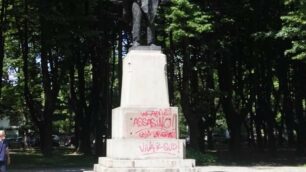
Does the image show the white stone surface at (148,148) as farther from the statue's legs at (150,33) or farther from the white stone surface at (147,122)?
the statue's legs at (150,33)

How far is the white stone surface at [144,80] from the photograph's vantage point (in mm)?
12727

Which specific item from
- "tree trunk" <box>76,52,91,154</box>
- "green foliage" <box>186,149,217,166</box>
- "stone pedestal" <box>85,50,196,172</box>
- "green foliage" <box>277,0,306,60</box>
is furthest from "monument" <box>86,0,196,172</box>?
"tree trunk" <box>76,52,91,154</box>

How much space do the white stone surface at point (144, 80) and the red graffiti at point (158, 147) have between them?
3.23 feet

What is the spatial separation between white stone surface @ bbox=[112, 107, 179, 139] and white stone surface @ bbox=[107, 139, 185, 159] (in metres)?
0.24

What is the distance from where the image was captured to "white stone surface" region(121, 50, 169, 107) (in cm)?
1273

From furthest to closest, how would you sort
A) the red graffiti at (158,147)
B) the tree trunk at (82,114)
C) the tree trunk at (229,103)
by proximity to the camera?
the tree trunk at (82,114), the tree trunk at (229,103), the red graffiti at (158,147)

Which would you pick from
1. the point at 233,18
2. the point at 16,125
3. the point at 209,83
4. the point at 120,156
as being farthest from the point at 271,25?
the point at 16,125

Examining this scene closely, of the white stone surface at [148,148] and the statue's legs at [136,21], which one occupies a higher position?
the statue's legs at [136,21]

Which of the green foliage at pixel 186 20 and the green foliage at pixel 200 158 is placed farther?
the green foliage at pixel 200 158

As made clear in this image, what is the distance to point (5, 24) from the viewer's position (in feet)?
101

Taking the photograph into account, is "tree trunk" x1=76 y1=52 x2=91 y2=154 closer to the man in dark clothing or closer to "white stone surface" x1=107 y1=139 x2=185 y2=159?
the man in dark clothing

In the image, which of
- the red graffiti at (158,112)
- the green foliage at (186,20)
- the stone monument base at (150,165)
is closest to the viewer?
the stone monument base at (150,165)

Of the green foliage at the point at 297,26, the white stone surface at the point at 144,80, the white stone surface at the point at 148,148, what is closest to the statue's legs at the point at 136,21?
the white stone surface at the point at 144,80

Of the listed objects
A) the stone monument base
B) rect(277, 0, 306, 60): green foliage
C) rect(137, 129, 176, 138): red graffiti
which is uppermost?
rect(277, 0, 306, 60): green foliage
